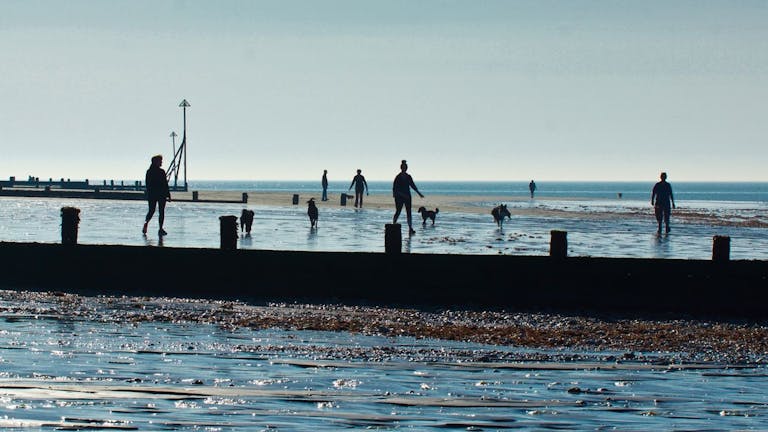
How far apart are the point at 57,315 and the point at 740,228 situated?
1448 inches

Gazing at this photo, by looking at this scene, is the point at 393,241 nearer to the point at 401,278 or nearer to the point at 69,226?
the point at 401,278

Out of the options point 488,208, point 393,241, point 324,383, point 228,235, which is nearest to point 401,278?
point 393,241

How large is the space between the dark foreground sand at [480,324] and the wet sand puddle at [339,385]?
468 mm

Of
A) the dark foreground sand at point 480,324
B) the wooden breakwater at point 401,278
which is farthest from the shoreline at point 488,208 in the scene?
the dark foreground sand at point 480,324

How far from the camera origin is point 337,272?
1769 cm

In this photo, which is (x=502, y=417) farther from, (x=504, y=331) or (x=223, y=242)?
(x=223, y=242)

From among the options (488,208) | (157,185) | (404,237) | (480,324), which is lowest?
(488,208)

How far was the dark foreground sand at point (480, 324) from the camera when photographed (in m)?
12.6

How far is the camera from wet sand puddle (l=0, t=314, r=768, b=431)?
853 cm

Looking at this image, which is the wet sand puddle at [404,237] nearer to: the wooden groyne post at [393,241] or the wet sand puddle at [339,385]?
the wooden groyne post at [393,241]

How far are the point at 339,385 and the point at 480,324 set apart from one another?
5.01 meters

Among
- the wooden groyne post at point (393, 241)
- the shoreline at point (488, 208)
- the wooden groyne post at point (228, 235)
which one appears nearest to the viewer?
the wooden groyne post at point (393, 241)

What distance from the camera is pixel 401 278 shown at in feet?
57.4

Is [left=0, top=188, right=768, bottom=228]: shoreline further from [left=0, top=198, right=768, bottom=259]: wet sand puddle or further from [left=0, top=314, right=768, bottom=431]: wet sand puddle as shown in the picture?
[left=0, top=314, right=768, bottom=431]: wet sand puddle
